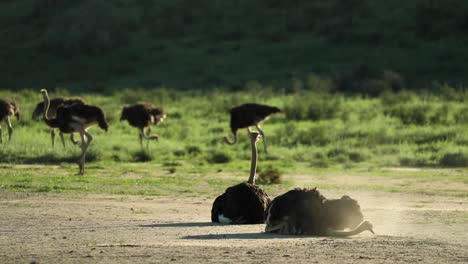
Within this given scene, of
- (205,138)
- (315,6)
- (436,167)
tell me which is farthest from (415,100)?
(315,6)

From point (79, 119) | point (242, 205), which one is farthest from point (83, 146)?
point (242, 205)

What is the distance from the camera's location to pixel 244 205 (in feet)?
39.3

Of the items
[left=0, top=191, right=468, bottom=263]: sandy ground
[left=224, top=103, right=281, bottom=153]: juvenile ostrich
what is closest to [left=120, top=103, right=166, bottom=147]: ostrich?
[left=224, top=103, right=281, bottom=153]: juvenile ostrich

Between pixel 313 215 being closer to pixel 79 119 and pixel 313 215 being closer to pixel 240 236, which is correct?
pixel 240 236

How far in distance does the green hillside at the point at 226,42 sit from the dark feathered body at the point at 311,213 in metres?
23.6

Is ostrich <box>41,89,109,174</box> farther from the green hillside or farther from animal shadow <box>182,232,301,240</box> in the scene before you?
the green hillside

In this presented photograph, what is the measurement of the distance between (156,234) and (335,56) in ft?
95.1

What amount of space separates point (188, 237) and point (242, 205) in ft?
3.73

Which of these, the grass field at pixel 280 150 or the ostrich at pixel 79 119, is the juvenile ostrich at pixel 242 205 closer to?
the grass field at pixel 280 150

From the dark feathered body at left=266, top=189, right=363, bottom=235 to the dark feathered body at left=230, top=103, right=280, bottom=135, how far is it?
11.8 m

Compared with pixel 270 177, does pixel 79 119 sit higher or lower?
higher

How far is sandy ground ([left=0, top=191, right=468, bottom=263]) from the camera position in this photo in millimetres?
9703

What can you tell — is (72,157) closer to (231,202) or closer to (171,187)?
(171,187)

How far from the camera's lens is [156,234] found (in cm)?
1122
